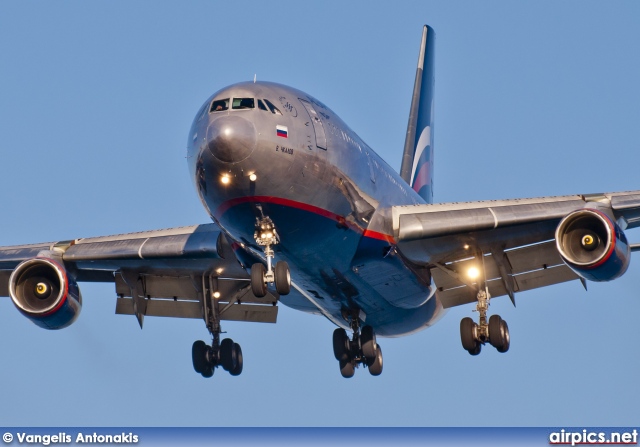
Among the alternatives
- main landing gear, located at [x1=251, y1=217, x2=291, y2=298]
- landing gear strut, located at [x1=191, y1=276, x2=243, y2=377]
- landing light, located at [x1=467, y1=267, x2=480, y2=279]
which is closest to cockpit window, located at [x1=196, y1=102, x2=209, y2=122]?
main landing gear, located at [x1=251, y1=217, x2=291, y2=298]

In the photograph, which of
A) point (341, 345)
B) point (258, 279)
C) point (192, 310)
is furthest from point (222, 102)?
point (192, 310)

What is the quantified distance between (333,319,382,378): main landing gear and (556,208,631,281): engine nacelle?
7.65m

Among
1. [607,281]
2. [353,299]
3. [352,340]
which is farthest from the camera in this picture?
[352,340]

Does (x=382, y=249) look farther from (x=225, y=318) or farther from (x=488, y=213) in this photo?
(x=225, y=318)

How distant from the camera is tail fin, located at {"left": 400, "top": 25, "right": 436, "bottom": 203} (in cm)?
4819

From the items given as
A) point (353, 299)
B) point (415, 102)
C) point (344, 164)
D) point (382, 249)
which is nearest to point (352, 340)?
point (353, 299)

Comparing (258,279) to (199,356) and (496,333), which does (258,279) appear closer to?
(199,356)

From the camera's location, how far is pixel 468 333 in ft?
119

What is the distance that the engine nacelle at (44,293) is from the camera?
35219mm

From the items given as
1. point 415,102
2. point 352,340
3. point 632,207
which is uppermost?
point 415,102

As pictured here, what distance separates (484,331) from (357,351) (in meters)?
3.96

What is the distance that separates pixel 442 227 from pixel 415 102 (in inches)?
799

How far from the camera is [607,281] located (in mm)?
31906
